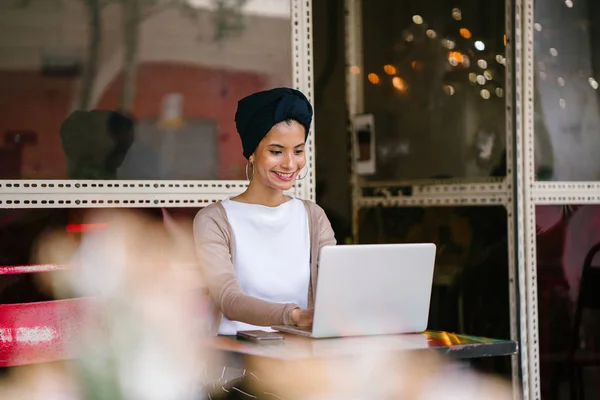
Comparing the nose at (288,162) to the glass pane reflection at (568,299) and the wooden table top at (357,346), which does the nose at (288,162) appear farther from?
the glass pane reflection at (568,299)

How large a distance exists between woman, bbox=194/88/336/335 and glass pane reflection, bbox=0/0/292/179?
650mm

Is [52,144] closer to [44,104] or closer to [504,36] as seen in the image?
[44,104]

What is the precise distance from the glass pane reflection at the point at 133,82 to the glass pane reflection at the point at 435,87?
1189 mm

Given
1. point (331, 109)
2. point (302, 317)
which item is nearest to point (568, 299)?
point (331, 109)

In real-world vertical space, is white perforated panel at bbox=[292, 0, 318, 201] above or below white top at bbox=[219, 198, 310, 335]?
above

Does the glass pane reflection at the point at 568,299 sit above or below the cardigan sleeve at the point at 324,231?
below

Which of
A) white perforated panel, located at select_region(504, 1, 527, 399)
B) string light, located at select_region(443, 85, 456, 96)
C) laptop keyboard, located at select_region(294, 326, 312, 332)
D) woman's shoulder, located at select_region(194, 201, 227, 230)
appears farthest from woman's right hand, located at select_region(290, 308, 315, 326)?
string light, located at select_region(443, 85, 456, 96)

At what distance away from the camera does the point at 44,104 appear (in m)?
3.65

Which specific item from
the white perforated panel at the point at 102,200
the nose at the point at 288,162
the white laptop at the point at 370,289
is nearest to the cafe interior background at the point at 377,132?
the white perforated panel at the point at 102,200

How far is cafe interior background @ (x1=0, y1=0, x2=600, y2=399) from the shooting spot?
3660mm

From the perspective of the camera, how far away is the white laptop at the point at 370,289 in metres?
2.61

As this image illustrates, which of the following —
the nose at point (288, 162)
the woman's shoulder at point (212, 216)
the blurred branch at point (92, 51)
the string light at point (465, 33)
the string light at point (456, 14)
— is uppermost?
the string light at point (456, 14)

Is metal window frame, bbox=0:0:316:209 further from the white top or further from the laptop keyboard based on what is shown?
the laptop keyboard

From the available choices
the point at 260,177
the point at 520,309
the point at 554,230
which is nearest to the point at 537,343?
the point at 520,309
